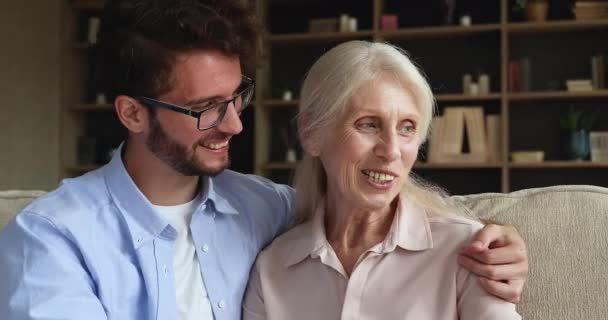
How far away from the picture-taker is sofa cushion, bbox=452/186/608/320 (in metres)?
1.39

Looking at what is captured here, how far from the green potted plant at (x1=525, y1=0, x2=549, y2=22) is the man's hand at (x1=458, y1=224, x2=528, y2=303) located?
3231mm

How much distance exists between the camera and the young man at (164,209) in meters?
1.32

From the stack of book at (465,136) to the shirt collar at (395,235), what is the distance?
9.27 ft

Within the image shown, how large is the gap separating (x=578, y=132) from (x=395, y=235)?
3099 mm

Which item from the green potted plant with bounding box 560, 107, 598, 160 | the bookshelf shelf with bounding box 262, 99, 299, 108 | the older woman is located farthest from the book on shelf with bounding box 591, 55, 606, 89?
the older woman

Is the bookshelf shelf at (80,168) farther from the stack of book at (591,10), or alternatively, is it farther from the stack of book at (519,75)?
the stack of book at (591,10)

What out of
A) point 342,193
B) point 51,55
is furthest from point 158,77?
point 51,55

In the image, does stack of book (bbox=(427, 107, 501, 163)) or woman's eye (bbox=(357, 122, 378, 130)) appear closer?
woman's eye (bbox=(357, 122, 378, 130))

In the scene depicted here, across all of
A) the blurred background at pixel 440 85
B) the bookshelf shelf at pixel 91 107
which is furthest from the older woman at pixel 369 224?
the bookshelf shelf at pixel 91 107

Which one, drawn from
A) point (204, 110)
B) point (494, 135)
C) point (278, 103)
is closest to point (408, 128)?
point (204, 110)

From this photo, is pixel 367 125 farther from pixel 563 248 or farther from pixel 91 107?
pixel 91 107

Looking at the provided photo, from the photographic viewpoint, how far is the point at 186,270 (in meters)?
1.54

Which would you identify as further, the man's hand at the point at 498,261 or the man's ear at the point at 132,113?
the man's ear at the point at 132,113

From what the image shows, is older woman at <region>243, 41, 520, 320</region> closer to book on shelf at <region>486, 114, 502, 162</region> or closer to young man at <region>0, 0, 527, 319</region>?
young man at <region>0, 0, 527, 319</region>
